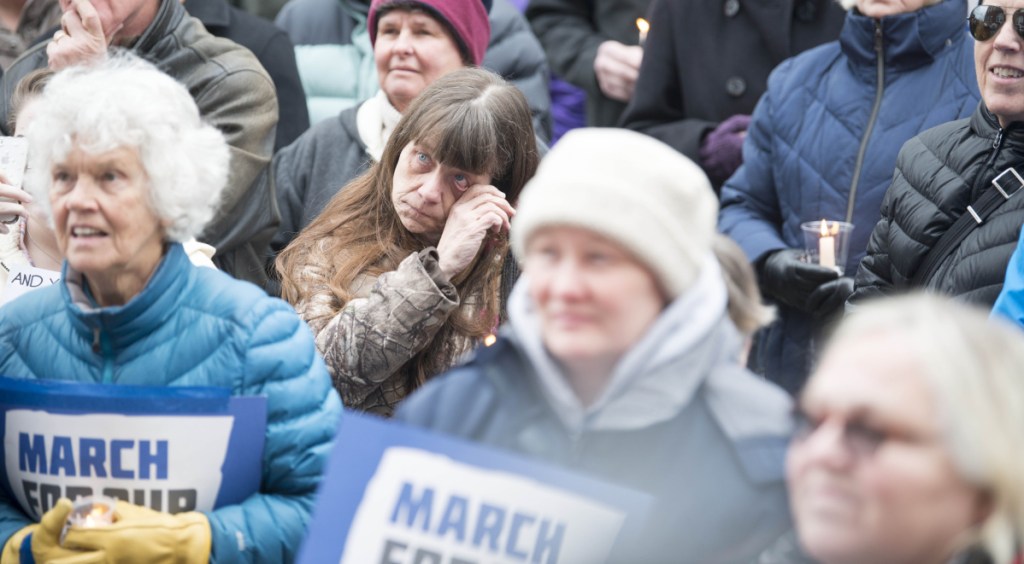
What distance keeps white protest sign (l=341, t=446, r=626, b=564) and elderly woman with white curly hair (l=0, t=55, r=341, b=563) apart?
0.63 meters

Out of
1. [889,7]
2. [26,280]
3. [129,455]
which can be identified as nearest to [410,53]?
[889,7]

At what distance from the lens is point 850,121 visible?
5605 mm

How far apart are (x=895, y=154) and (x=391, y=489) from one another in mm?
3086

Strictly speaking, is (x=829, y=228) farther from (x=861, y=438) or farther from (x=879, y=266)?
(x=861, y=438)

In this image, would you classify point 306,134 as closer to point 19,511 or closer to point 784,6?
point 784,6

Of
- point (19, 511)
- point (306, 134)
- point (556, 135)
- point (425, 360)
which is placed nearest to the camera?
point (19, 511)

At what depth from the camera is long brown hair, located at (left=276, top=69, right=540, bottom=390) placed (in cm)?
439

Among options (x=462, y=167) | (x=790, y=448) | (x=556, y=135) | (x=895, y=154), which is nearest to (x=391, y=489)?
(x=790, y=448)

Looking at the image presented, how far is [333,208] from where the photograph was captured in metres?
4.76

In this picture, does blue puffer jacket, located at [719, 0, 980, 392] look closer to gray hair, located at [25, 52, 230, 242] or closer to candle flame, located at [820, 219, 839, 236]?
candle flame, located at [820, 219, 839, 236]

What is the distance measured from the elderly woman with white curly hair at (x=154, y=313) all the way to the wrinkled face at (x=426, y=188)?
945 millimetres

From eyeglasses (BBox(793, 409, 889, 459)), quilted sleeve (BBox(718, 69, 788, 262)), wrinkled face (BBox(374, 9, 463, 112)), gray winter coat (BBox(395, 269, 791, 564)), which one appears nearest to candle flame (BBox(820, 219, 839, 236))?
quilted sleeve (BBox(718, 69, 788, 262))

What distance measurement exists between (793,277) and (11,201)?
249 cm

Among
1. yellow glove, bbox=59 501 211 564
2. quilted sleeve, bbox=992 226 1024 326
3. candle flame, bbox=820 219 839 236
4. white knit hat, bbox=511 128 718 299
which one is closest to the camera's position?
white knit hat, bbox=511 128 718 299
